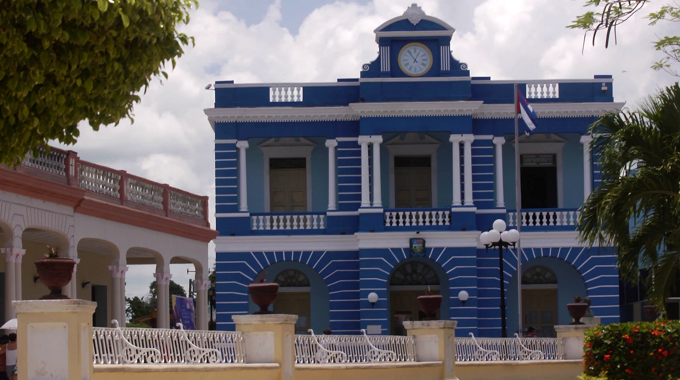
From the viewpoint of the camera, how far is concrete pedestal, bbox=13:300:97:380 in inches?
424

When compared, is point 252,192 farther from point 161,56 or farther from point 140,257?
point 161,56

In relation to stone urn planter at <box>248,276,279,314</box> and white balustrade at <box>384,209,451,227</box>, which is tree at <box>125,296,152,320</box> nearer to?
white balustrade at <box>384,209,451,227</box>

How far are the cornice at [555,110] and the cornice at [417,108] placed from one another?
0.82m

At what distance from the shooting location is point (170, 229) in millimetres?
22328

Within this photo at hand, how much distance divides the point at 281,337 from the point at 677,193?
5.94m

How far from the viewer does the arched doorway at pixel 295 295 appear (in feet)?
101

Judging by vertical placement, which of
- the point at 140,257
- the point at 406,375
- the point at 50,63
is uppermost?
the point at 50,63

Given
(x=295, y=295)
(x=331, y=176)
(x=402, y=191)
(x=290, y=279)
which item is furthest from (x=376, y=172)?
(x=295, y=295)

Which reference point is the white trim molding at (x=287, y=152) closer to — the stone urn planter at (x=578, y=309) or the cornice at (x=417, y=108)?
the cornice at (x=417, y=108)

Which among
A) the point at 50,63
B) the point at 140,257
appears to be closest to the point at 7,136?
the point at 50,63

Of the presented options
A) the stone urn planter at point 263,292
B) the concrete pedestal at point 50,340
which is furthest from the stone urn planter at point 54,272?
the stone urn planter at point 263,292

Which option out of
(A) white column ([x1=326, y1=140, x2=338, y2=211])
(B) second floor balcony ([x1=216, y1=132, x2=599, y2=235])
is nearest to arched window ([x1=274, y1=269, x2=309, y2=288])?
(B) second floor balcony ([x1=216, y1=132, x2=599, y2=235])

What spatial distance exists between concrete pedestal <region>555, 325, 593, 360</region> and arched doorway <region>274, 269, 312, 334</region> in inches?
480

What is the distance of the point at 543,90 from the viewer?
3066 centimetres
